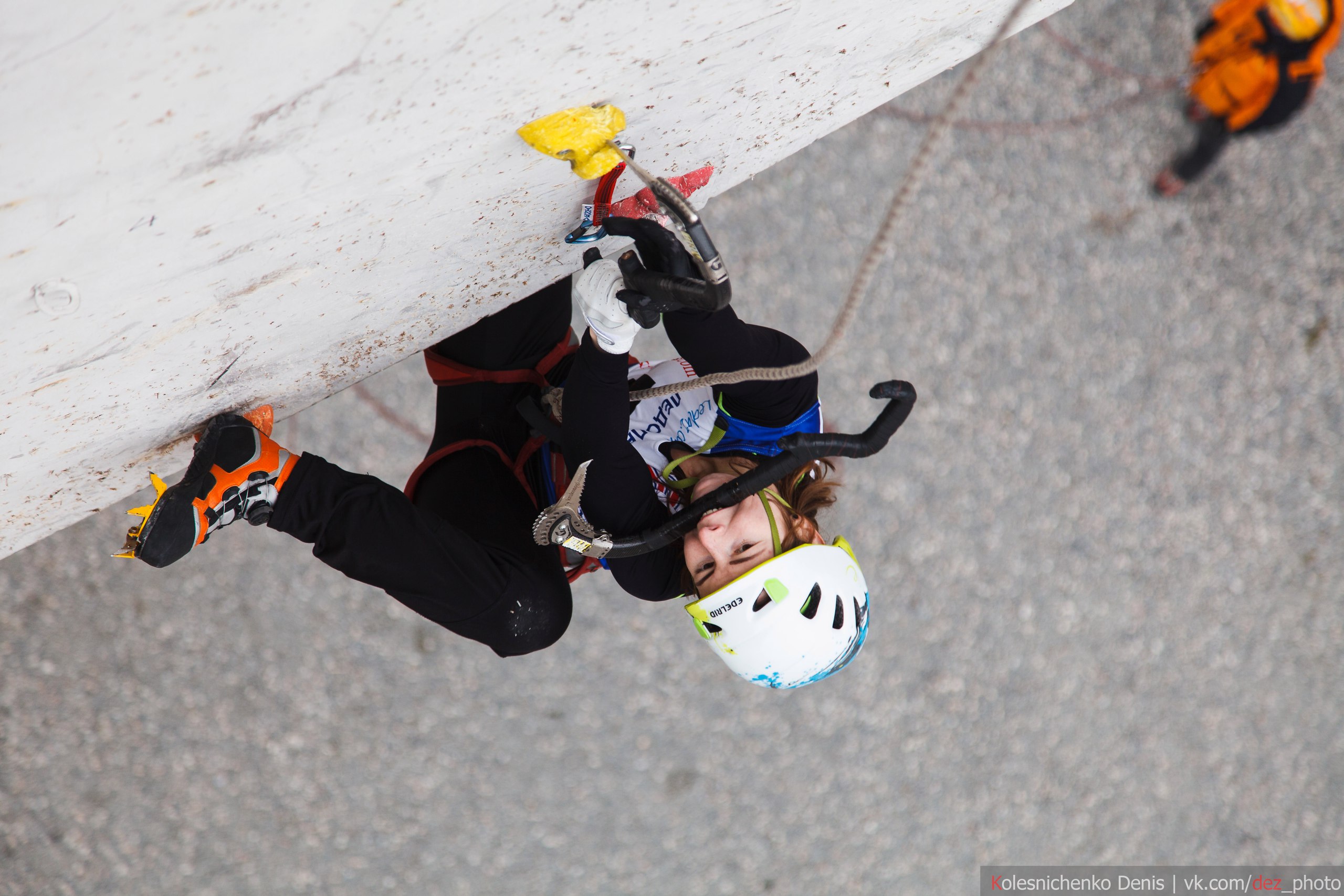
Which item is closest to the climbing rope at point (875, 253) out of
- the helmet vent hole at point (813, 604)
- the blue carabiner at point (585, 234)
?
the blue carabiner at point (585, 234)

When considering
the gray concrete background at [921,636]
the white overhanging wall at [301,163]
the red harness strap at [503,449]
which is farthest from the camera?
the gray concrete background at [921,636]

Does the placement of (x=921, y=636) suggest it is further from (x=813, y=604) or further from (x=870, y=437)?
(x=870, y=437)

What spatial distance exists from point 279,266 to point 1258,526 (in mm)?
3666

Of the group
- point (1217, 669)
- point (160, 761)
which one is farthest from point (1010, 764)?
point (160, 761)

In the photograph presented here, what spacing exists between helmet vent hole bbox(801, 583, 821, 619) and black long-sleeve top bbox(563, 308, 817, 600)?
1.05 ft

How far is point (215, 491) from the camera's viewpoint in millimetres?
1412

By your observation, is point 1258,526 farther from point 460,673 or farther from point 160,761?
point 160,761

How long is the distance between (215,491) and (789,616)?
1059mm

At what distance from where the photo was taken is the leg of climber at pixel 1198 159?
3076mm

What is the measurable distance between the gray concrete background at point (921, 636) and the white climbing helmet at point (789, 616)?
4.00 feet

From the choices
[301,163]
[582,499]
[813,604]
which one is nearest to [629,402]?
[582,499]

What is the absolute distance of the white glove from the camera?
4.37ft

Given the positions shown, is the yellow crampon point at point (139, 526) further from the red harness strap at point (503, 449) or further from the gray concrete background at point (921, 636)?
the gray concrete background at point (921, 636)

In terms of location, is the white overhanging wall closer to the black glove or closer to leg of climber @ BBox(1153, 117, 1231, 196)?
the black glove
